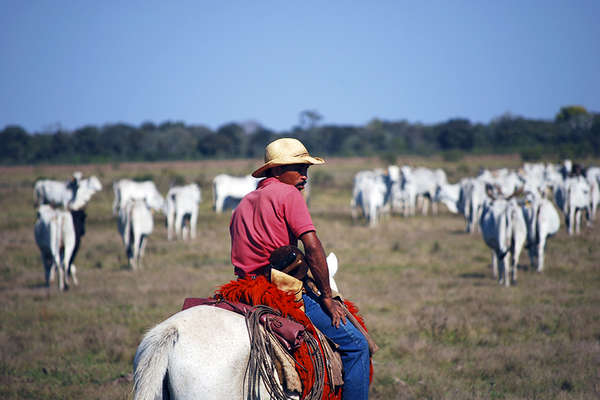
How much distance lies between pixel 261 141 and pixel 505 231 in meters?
Answer: 74.5

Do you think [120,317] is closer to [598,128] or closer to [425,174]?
[425,174]

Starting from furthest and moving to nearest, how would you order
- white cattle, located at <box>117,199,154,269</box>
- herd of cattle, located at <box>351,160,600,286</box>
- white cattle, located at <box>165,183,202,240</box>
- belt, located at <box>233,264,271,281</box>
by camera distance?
white cattle, located at <box>165,183,202,240</box>, white cattle, located at <box>117,199,154,269</box>, herd of cattle, located at <box>351,160,600,286</box>, belt, located at <box>233,264,271,281</box>

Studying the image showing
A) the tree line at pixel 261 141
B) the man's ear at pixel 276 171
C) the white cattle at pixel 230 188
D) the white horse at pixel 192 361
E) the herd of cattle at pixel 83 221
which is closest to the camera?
the white horse at pixel 192 361

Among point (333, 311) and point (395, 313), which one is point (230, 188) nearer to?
point (395, 313)

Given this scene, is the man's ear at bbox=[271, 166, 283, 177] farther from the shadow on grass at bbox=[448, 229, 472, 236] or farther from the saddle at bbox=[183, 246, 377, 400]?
the shadow on grass at bbox=[448, 229, 472, 236]

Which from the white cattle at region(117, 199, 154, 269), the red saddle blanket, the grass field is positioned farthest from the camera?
the white cattle at region(117, 199, 154, 269)

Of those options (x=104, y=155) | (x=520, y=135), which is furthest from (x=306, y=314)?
(x=104, y=155)

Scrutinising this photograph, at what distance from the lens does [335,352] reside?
3783 mm

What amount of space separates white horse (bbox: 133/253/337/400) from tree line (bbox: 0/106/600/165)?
46803 mm

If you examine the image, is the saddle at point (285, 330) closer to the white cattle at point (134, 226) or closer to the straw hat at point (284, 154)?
the straw hat at point (284, 154)

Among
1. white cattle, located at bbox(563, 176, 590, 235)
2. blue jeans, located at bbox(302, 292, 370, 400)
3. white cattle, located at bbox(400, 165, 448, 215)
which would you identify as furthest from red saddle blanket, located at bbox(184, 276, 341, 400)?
white cattle, located at bbox(400, 165, 448, 215)

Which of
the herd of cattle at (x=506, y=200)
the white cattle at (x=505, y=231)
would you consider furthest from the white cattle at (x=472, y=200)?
the white cattle at (x=505, y=231)

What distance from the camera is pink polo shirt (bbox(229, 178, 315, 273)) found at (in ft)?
12.2

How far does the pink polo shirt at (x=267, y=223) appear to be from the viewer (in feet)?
12.2
